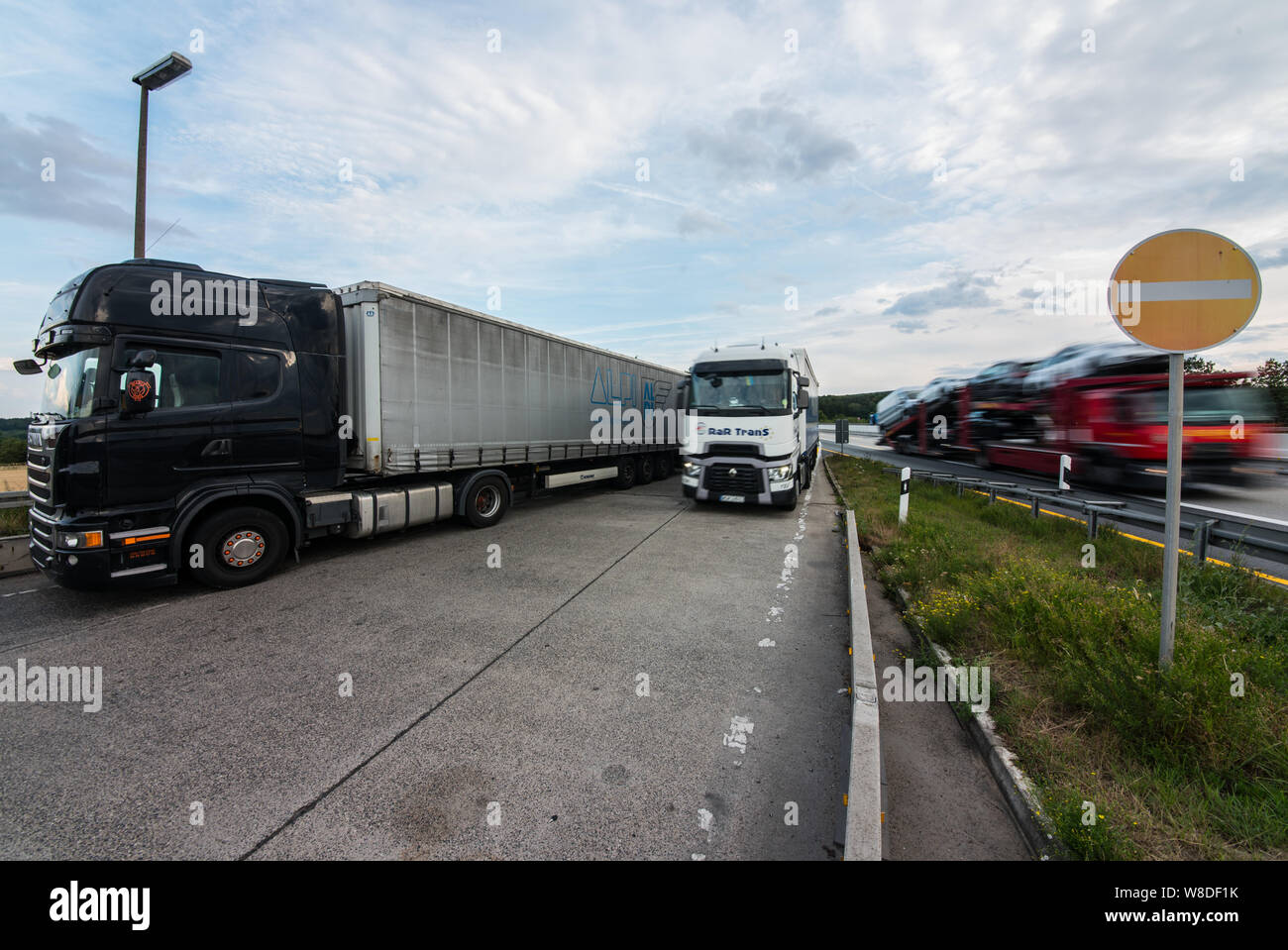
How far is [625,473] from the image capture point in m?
15.5

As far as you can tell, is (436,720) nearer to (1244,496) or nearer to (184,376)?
(184,376)

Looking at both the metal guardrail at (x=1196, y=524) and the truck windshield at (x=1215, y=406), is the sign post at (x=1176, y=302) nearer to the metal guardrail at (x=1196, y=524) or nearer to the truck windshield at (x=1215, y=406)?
the metal guardrail at (x=1196, y=524)

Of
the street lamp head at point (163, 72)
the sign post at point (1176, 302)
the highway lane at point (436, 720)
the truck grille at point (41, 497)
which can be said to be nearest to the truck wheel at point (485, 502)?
the highway lane at point (436, 720)

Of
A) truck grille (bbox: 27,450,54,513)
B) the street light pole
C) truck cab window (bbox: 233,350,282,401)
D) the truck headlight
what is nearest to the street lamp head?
the street light pole

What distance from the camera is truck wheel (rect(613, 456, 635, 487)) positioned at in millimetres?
15259

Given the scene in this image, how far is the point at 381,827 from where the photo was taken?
253 centimetres

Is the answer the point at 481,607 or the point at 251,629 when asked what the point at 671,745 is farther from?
the point at 251,629

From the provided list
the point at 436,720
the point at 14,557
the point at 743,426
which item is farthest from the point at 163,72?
the point at 743,426

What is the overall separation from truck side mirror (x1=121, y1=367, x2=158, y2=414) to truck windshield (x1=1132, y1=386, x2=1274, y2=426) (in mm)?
15829

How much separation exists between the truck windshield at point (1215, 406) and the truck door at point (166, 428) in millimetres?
15491

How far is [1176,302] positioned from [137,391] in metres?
8.29

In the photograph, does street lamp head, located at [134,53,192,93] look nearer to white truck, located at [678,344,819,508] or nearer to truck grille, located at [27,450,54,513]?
truck grille, located at [27,450,54,513]

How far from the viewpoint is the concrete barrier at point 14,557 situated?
6.68 m
